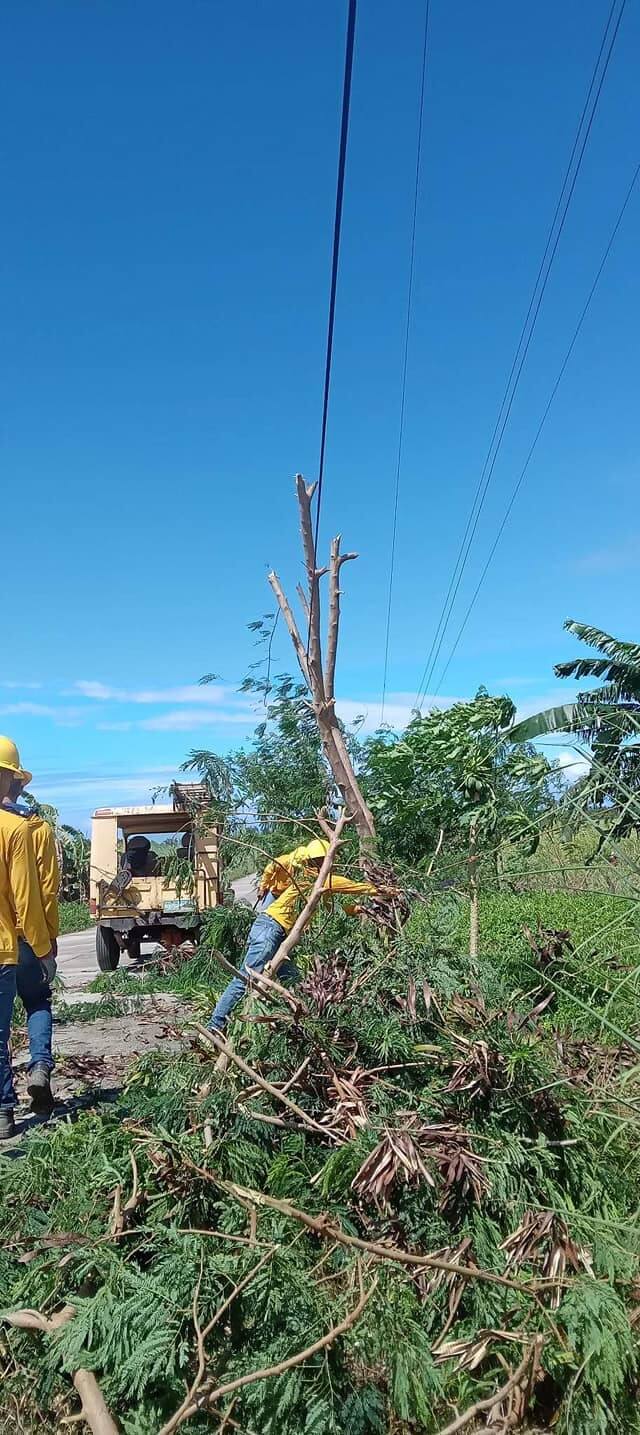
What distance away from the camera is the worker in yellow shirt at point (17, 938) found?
487 centimetres

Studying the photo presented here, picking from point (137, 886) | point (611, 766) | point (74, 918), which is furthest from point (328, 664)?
point (74, 918)

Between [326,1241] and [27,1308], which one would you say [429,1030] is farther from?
[27,1308]

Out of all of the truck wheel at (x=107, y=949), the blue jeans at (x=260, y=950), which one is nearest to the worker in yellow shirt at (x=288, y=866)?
the blue jeans at (x=260, y=950)

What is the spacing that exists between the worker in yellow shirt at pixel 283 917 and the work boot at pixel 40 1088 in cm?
94

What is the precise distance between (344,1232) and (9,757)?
135 inches

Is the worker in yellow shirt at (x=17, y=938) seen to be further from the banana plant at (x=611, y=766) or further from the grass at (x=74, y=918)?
Answer: the grass at (x=74, y=918)

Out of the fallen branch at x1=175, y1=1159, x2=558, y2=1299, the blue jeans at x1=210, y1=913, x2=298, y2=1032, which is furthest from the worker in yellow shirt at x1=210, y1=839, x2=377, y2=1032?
the fallen branch at x1=175, y1=1159, x2=558, y2=1299

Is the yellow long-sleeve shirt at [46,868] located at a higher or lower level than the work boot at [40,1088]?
higher

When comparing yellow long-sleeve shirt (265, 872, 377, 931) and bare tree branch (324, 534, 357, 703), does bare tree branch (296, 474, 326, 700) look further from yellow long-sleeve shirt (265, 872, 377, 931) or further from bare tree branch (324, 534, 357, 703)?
yellow long-sleeve shirt (265, 872, 377, 931)

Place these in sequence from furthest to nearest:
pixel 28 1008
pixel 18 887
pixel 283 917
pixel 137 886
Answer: pixel 137 886
pixel 28 1008
pixel 18 887
pixel 283 917

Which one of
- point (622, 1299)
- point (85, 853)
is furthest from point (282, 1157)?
point (85, 853)

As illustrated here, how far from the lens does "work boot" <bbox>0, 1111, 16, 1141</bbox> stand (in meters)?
4.70

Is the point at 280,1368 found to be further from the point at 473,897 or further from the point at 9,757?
the point at 9,757

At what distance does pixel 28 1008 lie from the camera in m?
5.23
